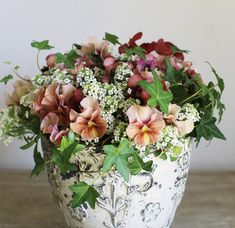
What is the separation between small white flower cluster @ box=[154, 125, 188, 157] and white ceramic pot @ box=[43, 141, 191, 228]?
2 centimetres

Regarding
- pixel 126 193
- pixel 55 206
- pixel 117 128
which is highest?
pixel 117 128

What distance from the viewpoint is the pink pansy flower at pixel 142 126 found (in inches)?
26.9

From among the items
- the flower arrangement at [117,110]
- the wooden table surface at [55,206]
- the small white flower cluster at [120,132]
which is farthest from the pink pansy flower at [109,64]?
the wooden table surface at [55,206]

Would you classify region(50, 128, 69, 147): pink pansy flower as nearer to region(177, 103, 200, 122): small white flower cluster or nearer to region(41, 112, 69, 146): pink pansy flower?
region(41, 112, 69, 146): pink pansy flower

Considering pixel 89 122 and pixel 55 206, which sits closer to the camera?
pixel 89 122

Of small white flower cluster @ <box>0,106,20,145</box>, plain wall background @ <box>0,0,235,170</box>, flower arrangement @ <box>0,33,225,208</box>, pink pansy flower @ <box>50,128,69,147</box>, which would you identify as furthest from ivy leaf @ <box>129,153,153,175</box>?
plain wall background @ <box>0,0,235,170</box>

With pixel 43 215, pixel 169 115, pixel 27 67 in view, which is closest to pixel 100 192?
pixel 169 115

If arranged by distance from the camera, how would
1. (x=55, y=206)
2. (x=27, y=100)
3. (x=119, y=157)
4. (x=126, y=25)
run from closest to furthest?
1. (x=119, y=157)
2. (x=27, y=100)
3. (x=55, y=206)
4. (x=126, y=25)

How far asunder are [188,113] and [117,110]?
0.11 m

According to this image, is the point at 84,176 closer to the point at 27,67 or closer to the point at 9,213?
the point at 9,213

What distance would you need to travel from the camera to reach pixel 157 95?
27.0 inches

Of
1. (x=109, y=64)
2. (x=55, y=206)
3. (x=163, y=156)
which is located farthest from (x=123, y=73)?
(x=55, y=206)

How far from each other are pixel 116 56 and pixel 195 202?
0.38m

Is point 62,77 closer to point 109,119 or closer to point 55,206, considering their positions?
point 109,119
